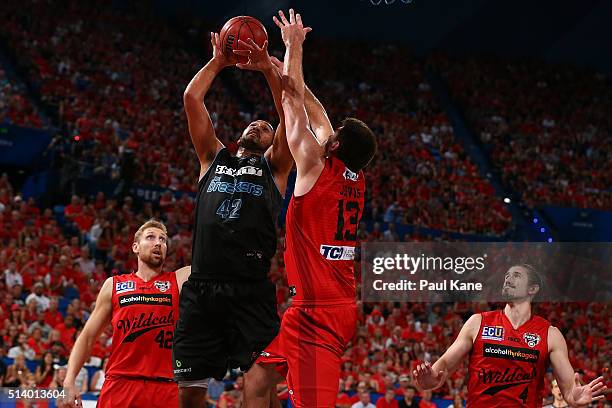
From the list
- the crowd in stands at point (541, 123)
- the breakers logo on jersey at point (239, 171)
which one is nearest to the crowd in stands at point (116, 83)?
A: the crowd in stands at point (541, 123)

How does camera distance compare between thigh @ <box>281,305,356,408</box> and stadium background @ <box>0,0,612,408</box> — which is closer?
thigh @ <box>281,305,356,408</box>

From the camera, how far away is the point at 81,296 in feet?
41.8

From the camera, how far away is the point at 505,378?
19.3 feet

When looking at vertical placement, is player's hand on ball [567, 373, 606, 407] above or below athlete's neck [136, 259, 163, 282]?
below

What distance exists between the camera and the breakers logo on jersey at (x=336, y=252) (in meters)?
4.96

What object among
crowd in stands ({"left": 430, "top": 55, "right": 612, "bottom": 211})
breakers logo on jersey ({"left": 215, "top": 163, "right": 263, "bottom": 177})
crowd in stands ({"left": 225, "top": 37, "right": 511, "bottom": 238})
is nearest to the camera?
breakers logo on jersey ({"left": 215, "top": 163, "right": 263, "bottom": 177})

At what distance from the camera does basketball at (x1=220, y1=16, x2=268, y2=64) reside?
5.22 meters

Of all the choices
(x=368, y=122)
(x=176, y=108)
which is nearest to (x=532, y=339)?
(x=176, y=108)

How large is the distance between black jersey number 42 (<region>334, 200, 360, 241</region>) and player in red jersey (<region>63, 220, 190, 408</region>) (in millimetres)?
1664

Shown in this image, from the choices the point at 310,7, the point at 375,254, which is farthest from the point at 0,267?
the point at 310,7

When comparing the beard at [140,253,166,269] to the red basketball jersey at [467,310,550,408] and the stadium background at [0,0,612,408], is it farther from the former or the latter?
the stadium background at [0,0,612,408]

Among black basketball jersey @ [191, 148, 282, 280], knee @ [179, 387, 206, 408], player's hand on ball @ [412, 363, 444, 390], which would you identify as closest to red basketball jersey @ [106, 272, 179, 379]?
knee @ [179, 387, 206, 408]

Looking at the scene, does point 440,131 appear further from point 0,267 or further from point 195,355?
point 195,355

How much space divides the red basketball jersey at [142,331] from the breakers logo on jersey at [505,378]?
2.16m
